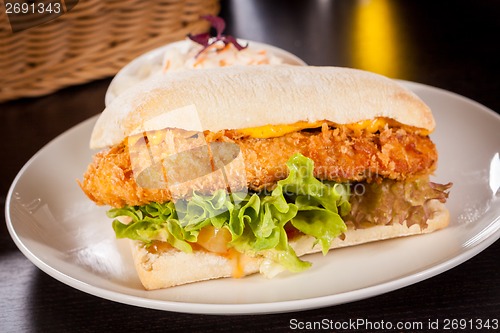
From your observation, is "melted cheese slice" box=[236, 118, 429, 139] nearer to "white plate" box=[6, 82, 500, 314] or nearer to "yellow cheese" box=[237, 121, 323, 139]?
"yellow cheese" box=[237, 121, 323, 139]

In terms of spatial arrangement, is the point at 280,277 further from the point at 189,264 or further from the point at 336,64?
the point at 336,64

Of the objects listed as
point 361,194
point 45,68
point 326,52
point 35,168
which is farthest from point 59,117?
point 361,194

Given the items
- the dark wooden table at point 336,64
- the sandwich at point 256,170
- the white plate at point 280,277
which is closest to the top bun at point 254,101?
the sandwich at point 256,170

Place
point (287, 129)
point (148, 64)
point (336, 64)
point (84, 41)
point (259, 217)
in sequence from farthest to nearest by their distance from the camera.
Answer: point (336, 64), point (84, 41), point (148, 64), point (287, 129), point (259, 217)

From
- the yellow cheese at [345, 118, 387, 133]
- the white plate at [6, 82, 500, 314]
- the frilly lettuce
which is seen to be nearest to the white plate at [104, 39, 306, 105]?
the white plate at [6, 82, 500, 314]

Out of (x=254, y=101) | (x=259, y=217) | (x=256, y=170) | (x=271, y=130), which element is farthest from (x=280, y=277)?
(x=254, y=101)

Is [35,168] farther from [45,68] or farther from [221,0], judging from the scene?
[221,0]
